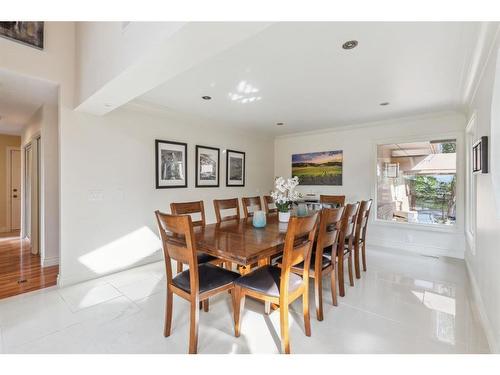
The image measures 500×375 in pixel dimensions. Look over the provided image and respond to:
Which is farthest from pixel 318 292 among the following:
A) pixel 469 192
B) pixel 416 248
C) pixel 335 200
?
pixel 416 248

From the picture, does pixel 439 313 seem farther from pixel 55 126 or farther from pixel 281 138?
pixel 55 126

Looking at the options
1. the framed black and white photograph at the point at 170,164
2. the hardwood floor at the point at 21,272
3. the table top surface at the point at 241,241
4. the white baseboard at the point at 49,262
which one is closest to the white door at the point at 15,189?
the hardwood floor at the point at 21,272

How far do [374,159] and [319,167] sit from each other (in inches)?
42.9

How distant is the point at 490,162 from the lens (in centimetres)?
201

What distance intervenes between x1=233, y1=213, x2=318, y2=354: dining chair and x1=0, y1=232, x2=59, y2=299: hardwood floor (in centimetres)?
259

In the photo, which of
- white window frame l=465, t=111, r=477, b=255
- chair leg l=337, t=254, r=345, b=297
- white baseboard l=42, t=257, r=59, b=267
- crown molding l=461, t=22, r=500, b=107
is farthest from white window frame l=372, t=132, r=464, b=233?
white baseboard l=42, t=257, r=59, b=267

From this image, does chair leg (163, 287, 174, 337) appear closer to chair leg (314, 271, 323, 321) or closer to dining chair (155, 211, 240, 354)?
dining chair (155, 211, 240, 354)

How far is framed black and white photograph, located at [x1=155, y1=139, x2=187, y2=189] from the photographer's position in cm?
382

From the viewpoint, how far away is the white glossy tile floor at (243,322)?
1799 mm

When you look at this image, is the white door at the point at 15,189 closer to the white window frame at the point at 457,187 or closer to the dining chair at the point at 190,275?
the dining chair at the point at 190,275

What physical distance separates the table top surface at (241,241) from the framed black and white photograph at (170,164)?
5.26 feet
